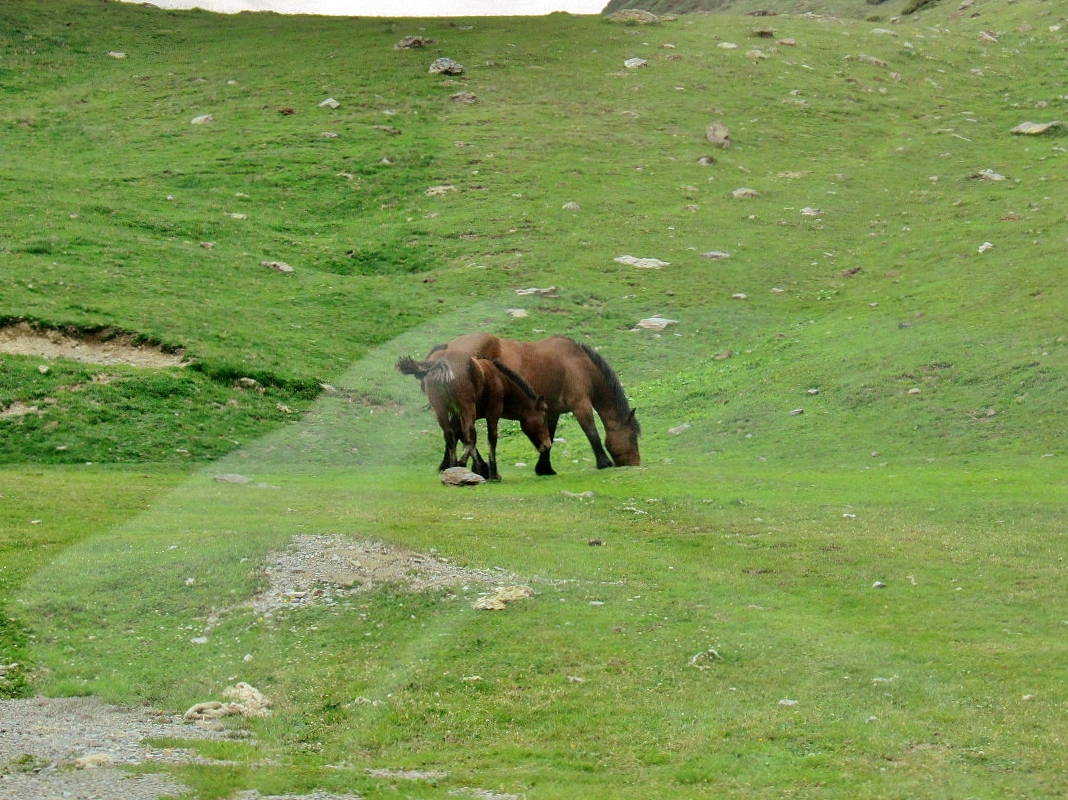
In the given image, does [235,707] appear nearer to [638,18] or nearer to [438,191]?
[438,191]

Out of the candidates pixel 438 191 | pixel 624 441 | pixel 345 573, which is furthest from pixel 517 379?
pixel 438 191

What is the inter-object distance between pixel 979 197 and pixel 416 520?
30226mm

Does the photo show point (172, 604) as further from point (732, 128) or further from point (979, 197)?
point (732, 128)

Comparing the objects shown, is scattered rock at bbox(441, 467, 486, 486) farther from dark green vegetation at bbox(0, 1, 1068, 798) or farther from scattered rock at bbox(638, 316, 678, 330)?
scattered rock at bbox(638, 316, 678, 330)

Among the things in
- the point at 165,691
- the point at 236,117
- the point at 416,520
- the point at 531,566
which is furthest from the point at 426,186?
the point at 165,691

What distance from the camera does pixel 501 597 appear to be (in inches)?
501

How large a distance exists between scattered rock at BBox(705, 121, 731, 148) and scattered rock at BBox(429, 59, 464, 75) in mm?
10516

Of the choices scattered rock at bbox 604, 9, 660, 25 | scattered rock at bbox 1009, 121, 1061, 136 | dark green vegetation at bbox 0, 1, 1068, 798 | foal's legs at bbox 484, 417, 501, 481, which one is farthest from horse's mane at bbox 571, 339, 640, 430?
scattered rock at bbox 604, 9, 660, 25

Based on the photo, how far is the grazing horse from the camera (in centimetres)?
2025

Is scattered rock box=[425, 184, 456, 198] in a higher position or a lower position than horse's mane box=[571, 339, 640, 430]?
higher

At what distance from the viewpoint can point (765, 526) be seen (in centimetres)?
1680

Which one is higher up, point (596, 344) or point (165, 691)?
point (165, 691)

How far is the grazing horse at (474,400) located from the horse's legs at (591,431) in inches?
27.7

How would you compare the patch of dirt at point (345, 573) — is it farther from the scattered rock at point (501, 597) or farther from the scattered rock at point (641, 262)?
the scattered rock at point (641, 262)
